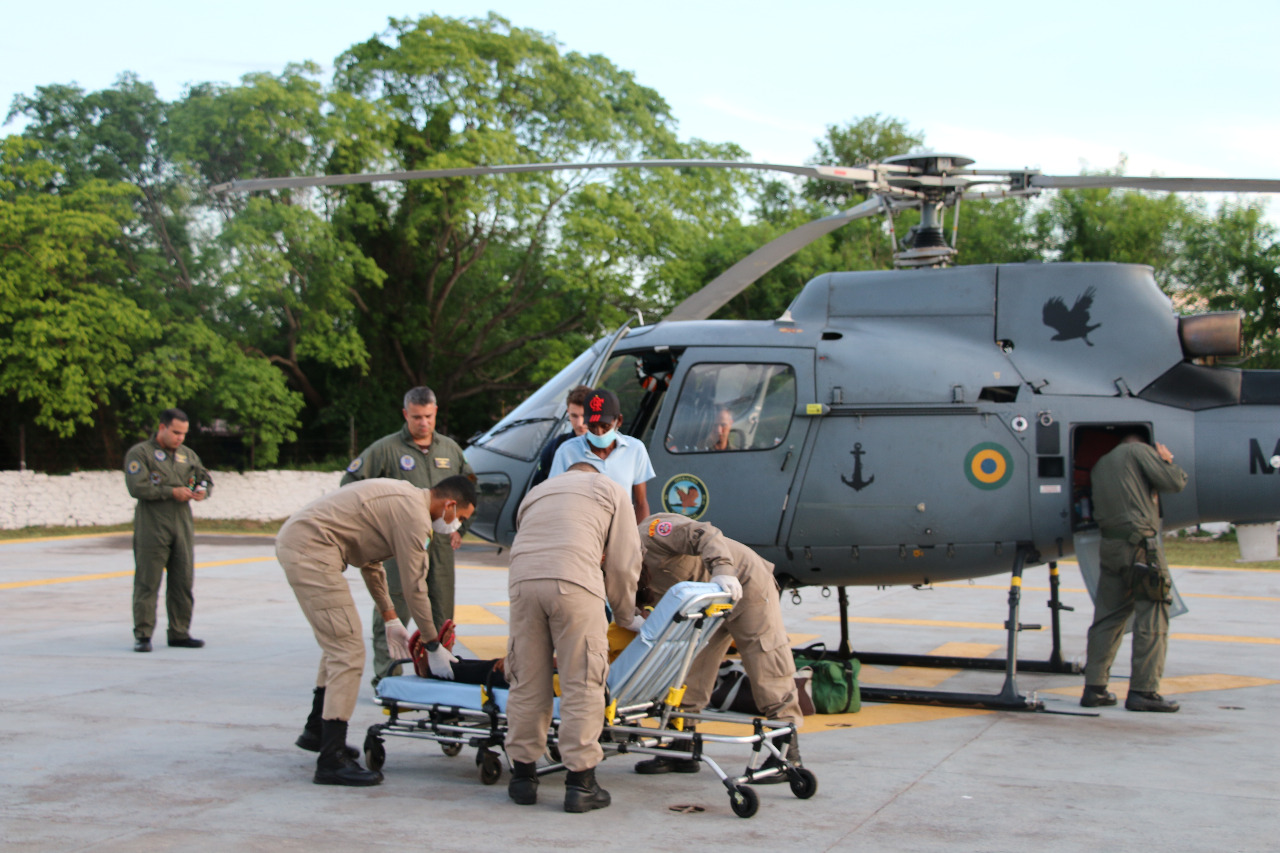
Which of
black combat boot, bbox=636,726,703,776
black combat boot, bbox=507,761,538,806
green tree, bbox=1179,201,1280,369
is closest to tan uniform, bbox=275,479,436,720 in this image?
black combat boot, bbox=507,761,538,806

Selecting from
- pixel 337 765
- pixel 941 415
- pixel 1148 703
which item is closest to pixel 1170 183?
pixel 941 415

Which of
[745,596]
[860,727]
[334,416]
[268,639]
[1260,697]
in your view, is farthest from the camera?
[334,416]

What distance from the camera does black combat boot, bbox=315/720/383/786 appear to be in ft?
16.6

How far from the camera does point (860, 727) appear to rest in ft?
21.6

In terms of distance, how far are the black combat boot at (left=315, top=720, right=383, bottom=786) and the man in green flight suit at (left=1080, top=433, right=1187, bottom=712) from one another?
4.66 meters

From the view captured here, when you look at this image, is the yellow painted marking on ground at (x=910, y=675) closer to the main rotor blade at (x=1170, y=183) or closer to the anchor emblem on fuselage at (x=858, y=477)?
the anchor emblem on fuselage at (x=858, y=477)

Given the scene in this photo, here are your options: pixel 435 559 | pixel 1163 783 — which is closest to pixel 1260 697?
pixel 1163 783

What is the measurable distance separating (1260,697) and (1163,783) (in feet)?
9.47

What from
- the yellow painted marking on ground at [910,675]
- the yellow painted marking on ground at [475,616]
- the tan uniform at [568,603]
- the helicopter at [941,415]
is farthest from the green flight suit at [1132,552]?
the yellow painted marking on ground at [475,616]

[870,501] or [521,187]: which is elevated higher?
[521,187]

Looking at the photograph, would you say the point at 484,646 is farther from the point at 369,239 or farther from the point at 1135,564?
the point at 369,239

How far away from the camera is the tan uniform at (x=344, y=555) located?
5.15 m

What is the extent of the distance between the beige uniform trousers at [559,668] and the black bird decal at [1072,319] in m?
4.13

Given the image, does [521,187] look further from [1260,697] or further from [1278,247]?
[1260,697]
